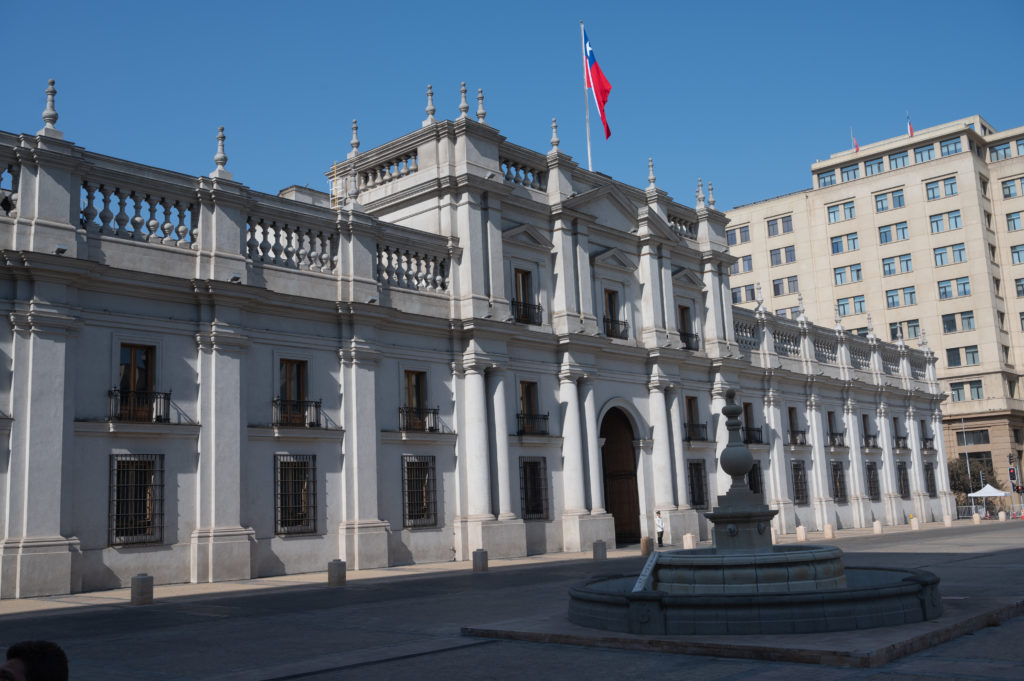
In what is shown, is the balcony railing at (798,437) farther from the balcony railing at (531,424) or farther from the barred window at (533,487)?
the barred window at (533,487)

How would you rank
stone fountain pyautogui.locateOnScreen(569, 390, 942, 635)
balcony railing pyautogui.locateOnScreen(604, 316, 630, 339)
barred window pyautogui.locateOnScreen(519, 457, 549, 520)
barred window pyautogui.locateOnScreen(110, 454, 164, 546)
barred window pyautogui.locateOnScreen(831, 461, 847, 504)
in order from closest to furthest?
1. stone fountain pyautogui.locateOnScreen(569, 390, 942, 635)
2. barred window pyautogui.locateOnScreen(110, 454, 164, 546)
3. barred window pyautogui.locateOnScreen(519, 457, 549, 520)
4. balcony railing pyautogui.locateOnScreen(604, 316, 630, 339)
5. barred window pyautogui.locateOnScreen(831, 461, 847, 504)

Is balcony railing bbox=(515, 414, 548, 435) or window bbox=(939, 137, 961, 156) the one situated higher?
window bbox=(939, 137, 961, 156)

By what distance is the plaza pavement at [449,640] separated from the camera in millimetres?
10148

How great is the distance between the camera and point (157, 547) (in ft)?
75.2

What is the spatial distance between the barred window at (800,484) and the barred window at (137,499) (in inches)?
1300

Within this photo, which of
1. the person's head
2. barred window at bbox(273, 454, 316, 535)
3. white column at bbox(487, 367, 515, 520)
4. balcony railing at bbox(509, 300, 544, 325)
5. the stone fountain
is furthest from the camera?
balcony railing at bbox(509, 300, 544, 325)

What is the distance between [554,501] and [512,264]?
8.48m

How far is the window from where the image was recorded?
79125 mm

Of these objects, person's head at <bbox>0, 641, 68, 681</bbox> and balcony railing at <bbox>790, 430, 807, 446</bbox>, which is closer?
person's head at <bbox>0, 641, 68, 681</bbox>

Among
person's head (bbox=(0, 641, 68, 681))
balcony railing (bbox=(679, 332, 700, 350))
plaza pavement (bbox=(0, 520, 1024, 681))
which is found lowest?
plaza pavement (bbox=(0, 520, 1024, 681))

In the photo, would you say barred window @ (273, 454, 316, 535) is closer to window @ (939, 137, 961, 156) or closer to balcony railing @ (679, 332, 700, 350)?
balcony railing @ (679, 332, 700, 350)

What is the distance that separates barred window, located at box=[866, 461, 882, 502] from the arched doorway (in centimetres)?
2180

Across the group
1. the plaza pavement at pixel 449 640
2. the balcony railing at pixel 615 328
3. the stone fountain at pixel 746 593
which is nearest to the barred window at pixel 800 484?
the balcony railing at pixel 615 328

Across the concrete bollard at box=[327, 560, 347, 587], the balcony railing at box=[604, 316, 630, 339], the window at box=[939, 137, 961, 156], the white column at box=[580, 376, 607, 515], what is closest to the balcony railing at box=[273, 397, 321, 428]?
the concrete bollard at box=[327, 560, 347, 587]
